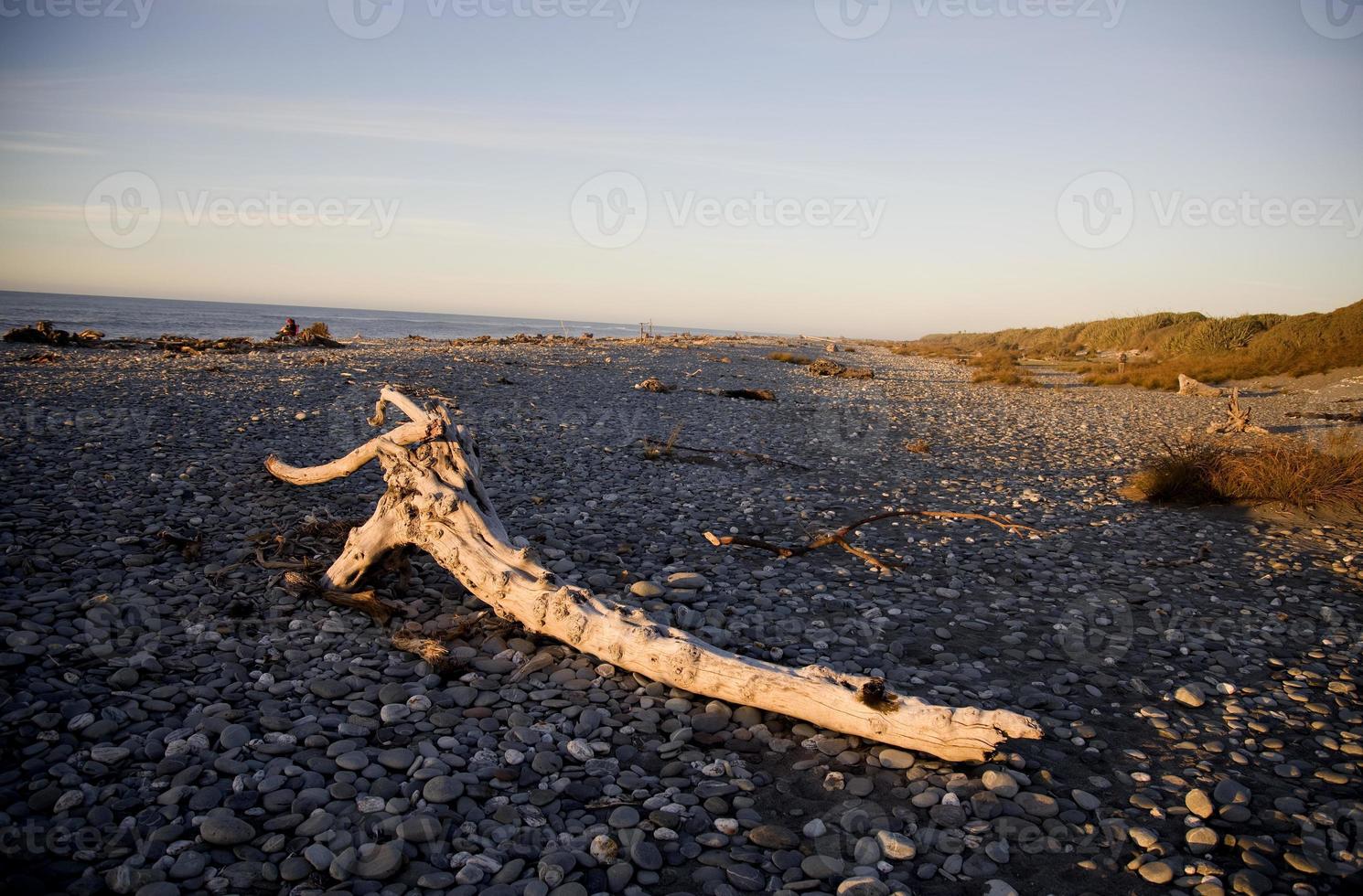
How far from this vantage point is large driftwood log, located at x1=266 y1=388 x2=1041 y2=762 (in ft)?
13.4

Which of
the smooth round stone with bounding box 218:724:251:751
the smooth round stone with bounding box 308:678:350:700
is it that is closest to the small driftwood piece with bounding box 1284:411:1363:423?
the smooth round stone with bounding box 308:678:350:700

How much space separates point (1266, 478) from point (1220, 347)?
4219cm

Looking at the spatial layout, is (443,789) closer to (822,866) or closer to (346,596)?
(822,866)

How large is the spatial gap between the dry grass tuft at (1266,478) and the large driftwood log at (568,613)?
8678 mm

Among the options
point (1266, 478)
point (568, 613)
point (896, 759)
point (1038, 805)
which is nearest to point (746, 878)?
point (896, 759)

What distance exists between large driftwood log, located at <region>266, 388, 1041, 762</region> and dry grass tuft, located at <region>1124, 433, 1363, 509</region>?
28.5ft

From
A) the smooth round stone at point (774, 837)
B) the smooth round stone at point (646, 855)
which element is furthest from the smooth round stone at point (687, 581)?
the smooth round stone at point (646, 855)

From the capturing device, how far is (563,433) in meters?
13.6

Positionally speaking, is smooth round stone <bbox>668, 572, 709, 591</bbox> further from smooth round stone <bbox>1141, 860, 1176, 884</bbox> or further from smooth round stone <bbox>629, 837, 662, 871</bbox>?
smooth round stone <bbox>1141, 860, 1176, 884</bbox>

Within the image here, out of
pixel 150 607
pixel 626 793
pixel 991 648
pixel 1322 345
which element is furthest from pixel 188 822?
pixel 1322 345

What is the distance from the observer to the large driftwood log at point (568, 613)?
13.4ft

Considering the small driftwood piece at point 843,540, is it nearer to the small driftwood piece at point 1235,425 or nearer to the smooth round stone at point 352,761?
the smooth round stone at point 352,761

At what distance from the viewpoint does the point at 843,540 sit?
26.3ft

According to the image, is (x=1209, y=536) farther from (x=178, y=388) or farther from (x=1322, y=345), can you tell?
(x=1322, y=345)
